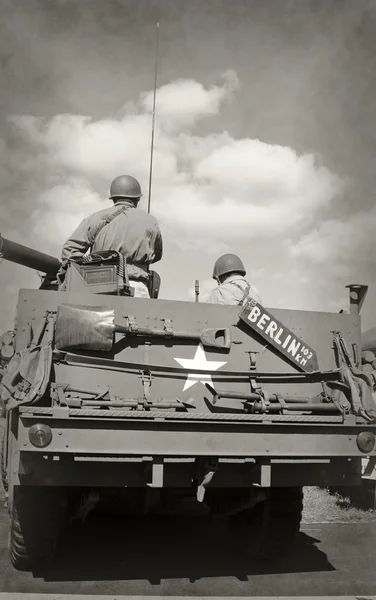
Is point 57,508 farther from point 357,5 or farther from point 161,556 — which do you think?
point 357,5

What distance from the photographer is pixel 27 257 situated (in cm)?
655

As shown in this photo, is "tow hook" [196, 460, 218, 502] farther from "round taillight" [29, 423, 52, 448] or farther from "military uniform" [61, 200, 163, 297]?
"military uniform" [61, 200, 163, 297]

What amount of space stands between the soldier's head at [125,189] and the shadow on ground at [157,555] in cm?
309

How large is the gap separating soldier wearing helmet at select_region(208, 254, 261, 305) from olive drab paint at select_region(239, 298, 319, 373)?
46 centimetres

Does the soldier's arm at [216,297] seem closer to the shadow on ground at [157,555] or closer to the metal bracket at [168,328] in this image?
the metal bracket at [168,328]

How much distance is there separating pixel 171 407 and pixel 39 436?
933mm

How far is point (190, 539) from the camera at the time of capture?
6285 mm

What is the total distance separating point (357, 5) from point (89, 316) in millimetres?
5565

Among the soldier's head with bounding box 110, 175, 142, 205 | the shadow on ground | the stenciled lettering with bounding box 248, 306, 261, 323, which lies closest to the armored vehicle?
the stenciled lettering with bounding box 248, 306, 261, 323

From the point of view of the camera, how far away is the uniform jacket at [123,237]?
6090 mm

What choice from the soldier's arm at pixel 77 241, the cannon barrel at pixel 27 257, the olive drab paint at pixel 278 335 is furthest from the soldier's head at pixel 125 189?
the olive drab paint at pixel 278 335

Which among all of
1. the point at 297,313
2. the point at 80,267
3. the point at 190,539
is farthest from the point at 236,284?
the point at 190,539

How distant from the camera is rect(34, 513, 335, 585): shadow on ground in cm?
505

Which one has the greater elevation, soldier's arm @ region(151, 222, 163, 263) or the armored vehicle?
soldier's arm @ region(151, 222, 163, 263)
